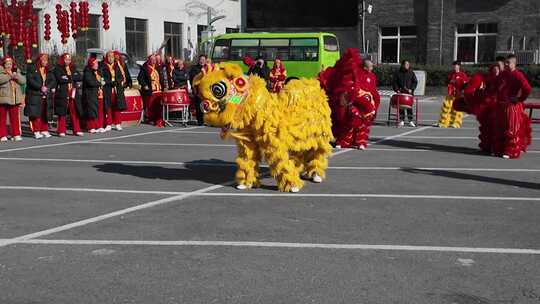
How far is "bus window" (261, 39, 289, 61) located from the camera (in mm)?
31641

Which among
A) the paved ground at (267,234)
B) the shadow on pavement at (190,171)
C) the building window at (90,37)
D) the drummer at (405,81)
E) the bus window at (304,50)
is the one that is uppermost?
the building window at (90,37)

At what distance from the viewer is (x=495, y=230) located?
6.62m

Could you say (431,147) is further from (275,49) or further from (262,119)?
(275,49)

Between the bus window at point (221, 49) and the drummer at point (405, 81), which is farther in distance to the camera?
the bus window at point (221, 49)

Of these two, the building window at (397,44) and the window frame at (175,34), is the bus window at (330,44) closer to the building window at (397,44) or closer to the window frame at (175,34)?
the building window at (397,44)

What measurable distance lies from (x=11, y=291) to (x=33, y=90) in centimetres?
1042

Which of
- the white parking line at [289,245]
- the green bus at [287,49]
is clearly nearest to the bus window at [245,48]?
the green bus at [287,49]

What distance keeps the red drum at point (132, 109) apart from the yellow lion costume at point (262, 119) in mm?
9382

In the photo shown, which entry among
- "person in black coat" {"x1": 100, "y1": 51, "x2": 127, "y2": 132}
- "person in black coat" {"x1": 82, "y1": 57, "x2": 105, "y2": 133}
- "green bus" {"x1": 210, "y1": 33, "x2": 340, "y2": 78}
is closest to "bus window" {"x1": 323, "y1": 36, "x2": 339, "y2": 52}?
"green bus" {"x1": 210, "y1": 33, "x2": 340, "y2": 78}

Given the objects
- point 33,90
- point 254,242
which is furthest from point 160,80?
point 254,242

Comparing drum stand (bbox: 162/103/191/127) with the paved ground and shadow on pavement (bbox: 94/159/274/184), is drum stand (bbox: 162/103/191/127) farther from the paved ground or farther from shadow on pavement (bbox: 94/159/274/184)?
shadow on pavement (bbox: 94/159/274/184)

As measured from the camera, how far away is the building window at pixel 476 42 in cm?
3628

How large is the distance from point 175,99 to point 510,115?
28.8 ft

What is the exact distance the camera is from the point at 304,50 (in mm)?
31266
